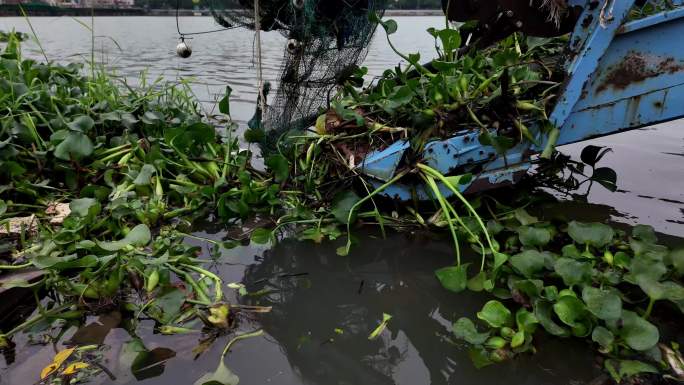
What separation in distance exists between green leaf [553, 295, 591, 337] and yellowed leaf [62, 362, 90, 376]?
4.31 ft

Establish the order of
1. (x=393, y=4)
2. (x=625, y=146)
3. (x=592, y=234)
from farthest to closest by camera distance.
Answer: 1. (x=625, y=146)
2. (x=393, y=4)
3. (x=592, y=234)

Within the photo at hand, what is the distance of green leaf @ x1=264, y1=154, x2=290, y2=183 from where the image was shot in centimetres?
221

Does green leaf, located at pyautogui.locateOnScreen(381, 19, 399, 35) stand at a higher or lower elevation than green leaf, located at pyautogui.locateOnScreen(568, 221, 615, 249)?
higher

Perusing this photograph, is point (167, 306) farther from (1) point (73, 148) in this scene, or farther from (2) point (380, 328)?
(1) point (73, 148)

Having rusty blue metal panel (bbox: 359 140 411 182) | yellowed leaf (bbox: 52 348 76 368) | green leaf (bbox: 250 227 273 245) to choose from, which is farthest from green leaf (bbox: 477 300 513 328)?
yellowed leaf (bbox: 52 348 76 368)

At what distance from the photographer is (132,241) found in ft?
4.87

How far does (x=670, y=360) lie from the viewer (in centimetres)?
125

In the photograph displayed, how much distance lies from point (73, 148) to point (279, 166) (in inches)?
37.6

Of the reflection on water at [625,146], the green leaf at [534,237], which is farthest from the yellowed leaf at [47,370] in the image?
the reflection on water at [625,146]

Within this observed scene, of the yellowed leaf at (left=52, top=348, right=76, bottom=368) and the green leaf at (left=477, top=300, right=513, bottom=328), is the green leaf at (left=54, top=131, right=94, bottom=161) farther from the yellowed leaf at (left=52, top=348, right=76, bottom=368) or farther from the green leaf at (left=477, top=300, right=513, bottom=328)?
the green leaf at (left=477, top=300, right=513, bottom=328)

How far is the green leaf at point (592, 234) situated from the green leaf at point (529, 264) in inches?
7.8

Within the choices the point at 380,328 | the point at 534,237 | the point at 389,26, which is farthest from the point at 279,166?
the point at 534,237

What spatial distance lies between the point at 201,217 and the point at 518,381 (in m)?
1.54

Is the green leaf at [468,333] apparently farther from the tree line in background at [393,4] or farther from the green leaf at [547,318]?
the tree line in background at [393,4]
